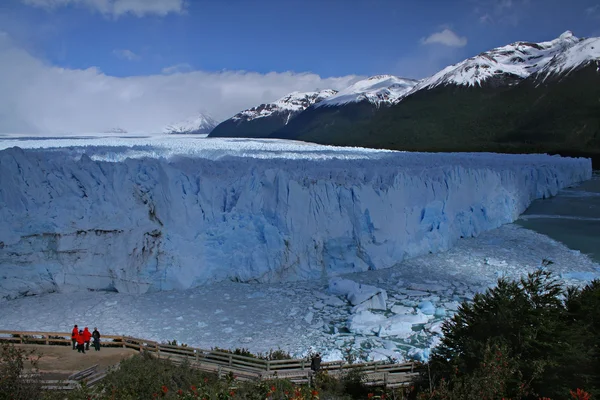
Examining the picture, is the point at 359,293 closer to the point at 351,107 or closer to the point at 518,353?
the point at 518,353

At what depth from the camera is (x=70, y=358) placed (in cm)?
704

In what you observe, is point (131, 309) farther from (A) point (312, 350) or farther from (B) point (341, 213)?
(B) point (341, 213)

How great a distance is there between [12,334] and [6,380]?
138 inches

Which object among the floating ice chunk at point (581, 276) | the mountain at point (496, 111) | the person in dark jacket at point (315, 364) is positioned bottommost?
the floating ice chunk at point (581, 276)

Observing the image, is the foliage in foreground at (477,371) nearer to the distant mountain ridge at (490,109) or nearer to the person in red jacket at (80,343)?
the person in red jacket at (80,343)

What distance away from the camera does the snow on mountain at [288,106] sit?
345 ft

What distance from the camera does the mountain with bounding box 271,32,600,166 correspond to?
54.0 metres

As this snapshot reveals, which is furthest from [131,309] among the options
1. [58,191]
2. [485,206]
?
[485,206]

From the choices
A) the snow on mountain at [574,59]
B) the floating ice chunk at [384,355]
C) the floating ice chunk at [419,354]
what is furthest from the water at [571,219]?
the snow on mountain at [574,59]

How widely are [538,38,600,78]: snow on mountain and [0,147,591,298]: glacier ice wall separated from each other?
6425 centimetres

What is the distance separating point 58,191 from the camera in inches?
430

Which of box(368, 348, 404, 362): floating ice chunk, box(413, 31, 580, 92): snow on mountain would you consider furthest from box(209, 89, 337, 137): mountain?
box(368, 348, 404, 362): floating ice chunk

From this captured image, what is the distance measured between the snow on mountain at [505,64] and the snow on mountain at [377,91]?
582 centimetres

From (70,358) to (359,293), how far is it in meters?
6.14
